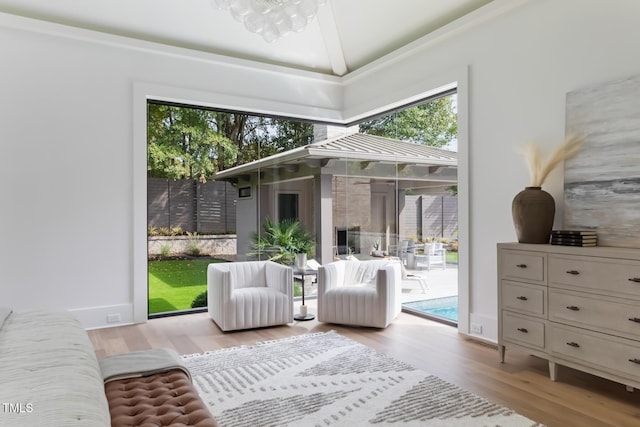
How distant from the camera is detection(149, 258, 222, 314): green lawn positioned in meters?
5.18

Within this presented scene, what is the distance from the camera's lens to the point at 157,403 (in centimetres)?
188

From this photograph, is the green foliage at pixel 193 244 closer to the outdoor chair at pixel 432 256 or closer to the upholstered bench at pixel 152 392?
the outdoor chair at pixel 432 256

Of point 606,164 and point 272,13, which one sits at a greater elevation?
point 272,13

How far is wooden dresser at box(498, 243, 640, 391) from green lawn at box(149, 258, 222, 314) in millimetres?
3586

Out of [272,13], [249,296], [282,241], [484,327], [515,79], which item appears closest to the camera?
[272,13]

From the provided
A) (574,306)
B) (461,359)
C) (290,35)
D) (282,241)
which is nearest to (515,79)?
(574,306)

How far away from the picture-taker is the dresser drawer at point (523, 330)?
126 inches

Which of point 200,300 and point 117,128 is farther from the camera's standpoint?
point 200,300

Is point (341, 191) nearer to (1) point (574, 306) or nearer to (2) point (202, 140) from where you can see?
(2) point (202, 140)

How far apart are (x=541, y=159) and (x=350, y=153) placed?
3.02 metres

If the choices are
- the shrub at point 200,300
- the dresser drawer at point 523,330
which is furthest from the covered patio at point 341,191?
the dresser drawer at point 523,330

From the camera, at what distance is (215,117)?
557 cm

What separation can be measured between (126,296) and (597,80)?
498 cm

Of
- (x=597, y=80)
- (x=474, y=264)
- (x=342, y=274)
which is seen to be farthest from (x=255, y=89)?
(x=597, y=80)
